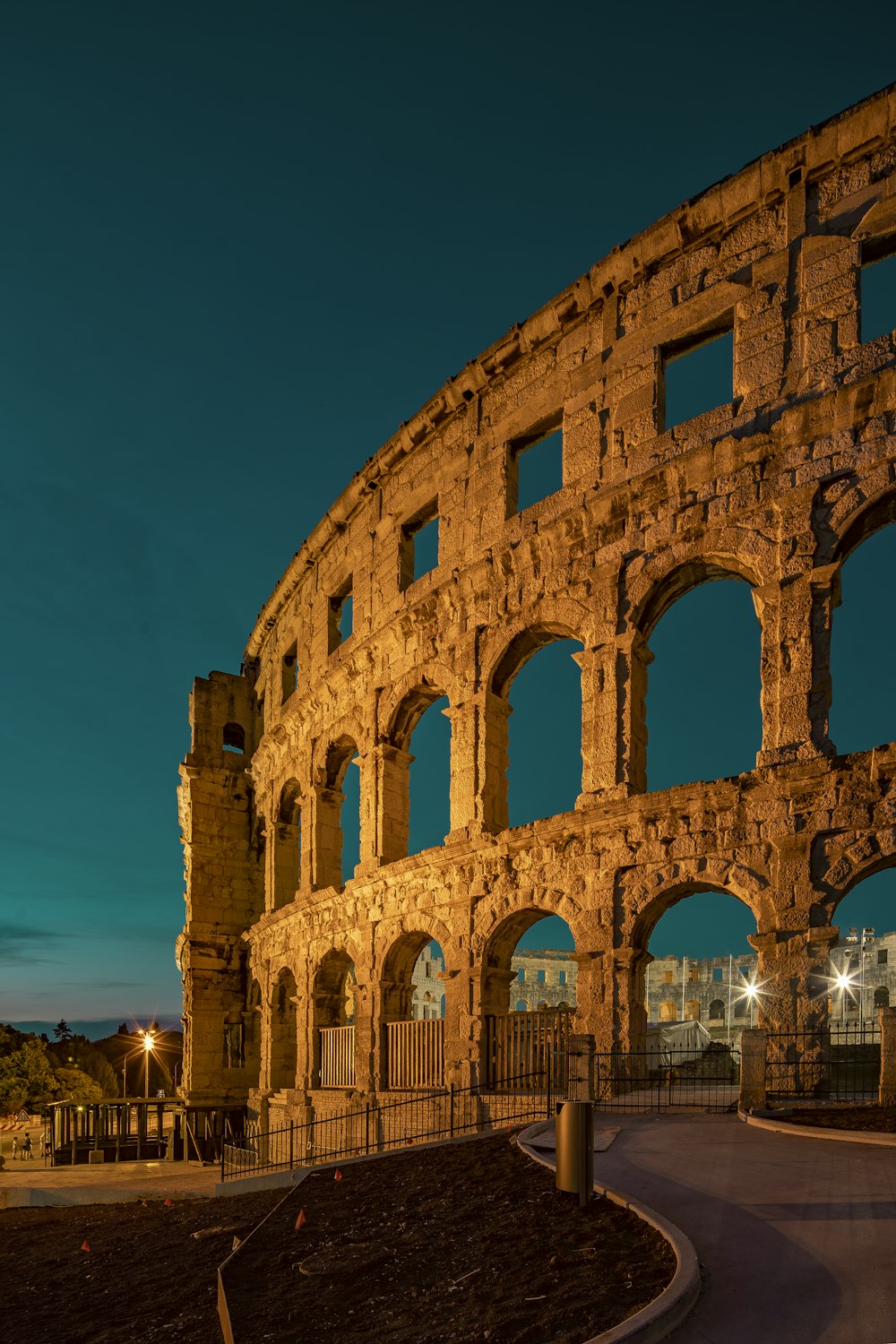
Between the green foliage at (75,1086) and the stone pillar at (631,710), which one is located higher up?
the stone pillar at (631,710)

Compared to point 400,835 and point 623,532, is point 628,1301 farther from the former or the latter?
point 400,835

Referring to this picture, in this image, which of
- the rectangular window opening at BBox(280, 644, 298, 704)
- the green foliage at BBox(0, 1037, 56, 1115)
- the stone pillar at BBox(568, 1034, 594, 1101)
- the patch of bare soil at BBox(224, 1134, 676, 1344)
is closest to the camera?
the patch of bare soil at BBox(224, 1134, 676, 1344)

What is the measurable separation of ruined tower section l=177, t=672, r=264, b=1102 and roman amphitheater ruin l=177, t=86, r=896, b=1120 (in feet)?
14.2

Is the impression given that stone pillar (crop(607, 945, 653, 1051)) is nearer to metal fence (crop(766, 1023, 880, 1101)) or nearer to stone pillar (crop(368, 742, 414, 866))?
metal fence (crop(766, 1023, 880, 1101))

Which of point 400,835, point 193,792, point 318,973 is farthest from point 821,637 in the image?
point 193,792

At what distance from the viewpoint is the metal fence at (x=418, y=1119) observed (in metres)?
14.6

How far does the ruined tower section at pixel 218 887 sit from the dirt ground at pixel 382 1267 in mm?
16740

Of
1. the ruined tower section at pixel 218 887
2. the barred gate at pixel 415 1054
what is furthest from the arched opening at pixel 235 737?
the barred gate at pixel 415 1054

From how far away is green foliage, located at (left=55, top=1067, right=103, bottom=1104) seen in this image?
45.7 meters

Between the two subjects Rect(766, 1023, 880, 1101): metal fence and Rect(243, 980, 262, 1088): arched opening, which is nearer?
Rect(766, 1023, 880, 1101): metal fence

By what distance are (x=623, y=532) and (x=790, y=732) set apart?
13.9ft

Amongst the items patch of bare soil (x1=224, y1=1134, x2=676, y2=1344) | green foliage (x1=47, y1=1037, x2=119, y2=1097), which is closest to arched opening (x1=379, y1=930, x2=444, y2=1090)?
patch of bare soil (x1=224, y1=1134, x2=676, y2=1344)

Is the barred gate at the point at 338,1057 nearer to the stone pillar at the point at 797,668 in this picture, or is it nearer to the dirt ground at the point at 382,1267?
the dirt ground at the point at 382,1267

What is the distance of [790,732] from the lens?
13.6 meters
